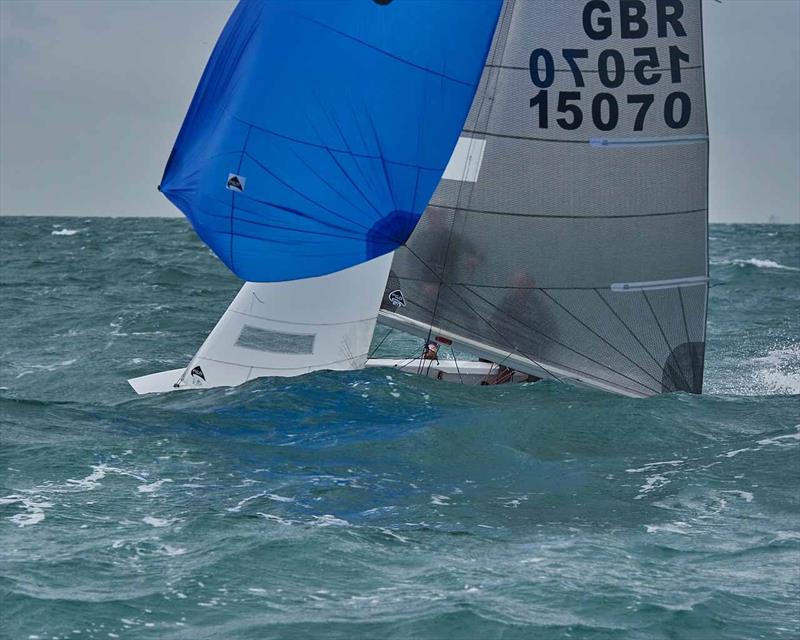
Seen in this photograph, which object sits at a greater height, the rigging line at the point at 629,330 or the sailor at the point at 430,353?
the rigging line at the point at 629,330

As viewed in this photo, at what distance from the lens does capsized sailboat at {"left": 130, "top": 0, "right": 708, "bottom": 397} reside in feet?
38.0

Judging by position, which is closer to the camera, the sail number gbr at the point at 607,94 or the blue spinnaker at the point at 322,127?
the blue spinnaker at the point at 322,127

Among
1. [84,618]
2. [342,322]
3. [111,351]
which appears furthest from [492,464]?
[111,351]

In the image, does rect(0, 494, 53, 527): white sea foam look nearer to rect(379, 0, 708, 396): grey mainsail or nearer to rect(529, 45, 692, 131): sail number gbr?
rect(379, 0, 708, 396): grey mainsail

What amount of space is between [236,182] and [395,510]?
12.5ft

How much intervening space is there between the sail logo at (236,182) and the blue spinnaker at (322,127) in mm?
12

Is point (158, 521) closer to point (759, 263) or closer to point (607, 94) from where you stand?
point (607, 94)

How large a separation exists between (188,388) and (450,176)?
10.9 ft

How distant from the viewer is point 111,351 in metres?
18.6

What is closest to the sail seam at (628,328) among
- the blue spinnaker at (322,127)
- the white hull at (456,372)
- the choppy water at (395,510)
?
the choppy water at (395,510)

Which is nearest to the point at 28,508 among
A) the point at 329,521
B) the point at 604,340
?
the point at 329,521

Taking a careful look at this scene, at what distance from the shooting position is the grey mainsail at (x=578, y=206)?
1249cm

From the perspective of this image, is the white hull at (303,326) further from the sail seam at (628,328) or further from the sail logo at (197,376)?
the sail seam at (628,328)

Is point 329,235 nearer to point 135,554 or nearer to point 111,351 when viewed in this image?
point 135,554
